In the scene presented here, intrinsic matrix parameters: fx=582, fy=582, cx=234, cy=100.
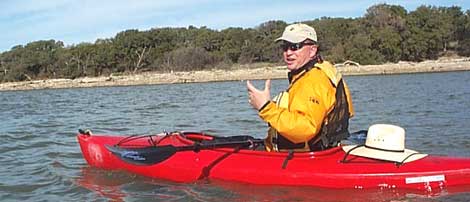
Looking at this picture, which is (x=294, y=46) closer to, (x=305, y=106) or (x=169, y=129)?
(x=305, y=106)

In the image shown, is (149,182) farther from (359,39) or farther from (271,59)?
(271,59)

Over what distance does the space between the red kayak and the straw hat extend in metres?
0.05

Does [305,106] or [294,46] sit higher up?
[294,46]

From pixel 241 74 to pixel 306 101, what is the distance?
41.3 meters

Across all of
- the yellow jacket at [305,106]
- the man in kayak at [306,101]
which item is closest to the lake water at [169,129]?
the man in kayak at [306,101]

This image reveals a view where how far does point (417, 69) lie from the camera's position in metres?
40.8

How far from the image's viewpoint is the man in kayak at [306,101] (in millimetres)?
4953

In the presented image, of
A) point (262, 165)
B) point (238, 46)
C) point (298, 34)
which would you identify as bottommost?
point (262, 165)

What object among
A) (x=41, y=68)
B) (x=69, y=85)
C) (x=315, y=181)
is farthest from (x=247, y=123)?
(x=41, y=68)

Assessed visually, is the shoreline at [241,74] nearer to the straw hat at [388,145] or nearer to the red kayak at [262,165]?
the red kayak at [262,165]

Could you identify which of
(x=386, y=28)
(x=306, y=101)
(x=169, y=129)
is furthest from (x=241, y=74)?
(x=306, y=101)

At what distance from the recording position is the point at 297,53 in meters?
5.23

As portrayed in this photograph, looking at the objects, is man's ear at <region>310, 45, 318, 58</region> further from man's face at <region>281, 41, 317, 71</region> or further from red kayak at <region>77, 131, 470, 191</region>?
red kayak at <region>77, 131, 470, 191</region>

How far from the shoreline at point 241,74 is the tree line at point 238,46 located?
120 inches
